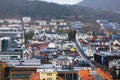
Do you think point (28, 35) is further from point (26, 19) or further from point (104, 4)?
point (104, 4)

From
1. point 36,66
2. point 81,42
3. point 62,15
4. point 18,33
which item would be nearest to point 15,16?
point 62,15

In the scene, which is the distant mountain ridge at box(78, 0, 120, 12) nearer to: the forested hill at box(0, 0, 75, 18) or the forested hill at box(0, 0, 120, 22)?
the forested hill at box(0, 0, 120, 22)

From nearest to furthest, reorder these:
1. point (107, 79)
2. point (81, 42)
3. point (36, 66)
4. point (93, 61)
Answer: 1. point (107, 79)
2. point (36, 66)
3. point (93, 61)
4. point (81, 42)

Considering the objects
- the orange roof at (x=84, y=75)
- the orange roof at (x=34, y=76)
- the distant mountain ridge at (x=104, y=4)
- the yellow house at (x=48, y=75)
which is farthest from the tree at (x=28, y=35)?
the distant mountain ridge at (x=104, y=4)

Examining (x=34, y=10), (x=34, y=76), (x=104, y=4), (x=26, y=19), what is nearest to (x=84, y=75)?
(x=34, y=76)

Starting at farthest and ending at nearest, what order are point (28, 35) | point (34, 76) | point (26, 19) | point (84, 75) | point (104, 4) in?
1. point (104, 4)
2. point (26, 19)
3. point (28, 35)
4. point (84, 75)
5. point (34, 76)

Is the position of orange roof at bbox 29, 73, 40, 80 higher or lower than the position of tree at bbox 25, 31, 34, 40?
higher

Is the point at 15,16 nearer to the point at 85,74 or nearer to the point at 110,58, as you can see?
the point at 110,58

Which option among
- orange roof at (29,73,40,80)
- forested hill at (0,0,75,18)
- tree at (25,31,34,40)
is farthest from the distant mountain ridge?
orange roof at (29,73,40,80)

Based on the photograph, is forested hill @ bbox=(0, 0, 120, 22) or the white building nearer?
the white building

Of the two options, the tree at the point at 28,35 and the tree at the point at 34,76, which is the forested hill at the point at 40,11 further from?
the tree at the point at 34,76

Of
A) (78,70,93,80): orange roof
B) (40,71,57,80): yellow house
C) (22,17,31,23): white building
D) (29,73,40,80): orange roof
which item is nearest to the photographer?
(29,73,40,80): orange roof
